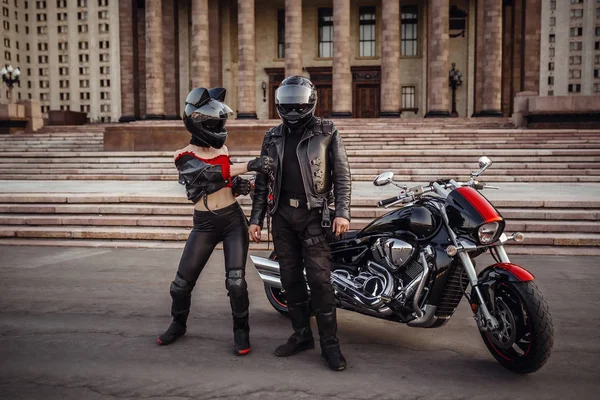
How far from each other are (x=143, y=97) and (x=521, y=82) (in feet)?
78.3

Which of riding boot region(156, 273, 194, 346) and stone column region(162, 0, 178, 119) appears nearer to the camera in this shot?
riding boot region(156, 273, 194, 346)

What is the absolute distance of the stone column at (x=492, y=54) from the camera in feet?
99.5

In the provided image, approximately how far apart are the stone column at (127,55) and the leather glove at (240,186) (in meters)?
33.5

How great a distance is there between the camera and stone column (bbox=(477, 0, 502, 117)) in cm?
3033

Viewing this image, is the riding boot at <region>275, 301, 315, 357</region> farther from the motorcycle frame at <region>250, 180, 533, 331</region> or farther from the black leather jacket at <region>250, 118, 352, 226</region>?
the black leather jacket at <region>250, 118, 352, 226</region>

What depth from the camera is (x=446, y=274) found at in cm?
379

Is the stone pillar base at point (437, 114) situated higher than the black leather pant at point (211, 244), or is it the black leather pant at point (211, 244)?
the stone pillar base at point (437, 114)

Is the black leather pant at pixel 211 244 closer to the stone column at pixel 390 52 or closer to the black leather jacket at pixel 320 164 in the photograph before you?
the black leather jacket at pixel 320 164

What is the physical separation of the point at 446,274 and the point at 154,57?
31.5m

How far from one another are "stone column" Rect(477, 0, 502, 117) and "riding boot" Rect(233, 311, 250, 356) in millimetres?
29169

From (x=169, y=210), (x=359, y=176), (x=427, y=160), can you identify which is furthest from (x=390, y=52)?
(x=169, y=210)

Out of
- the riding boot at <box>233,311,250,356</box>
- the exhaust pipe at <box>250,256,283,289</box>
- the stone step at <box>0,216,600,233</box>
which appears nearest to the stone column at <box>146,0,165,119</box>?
the stone step at <box>0,216,600,233</box>

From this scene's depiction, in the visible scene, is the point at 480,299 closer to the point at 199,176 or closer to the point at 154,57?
the point at 199,176

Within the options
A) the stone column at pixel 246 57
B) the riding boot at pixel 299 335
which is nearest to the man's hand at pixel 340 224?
the riding boot at pixel 299 335
